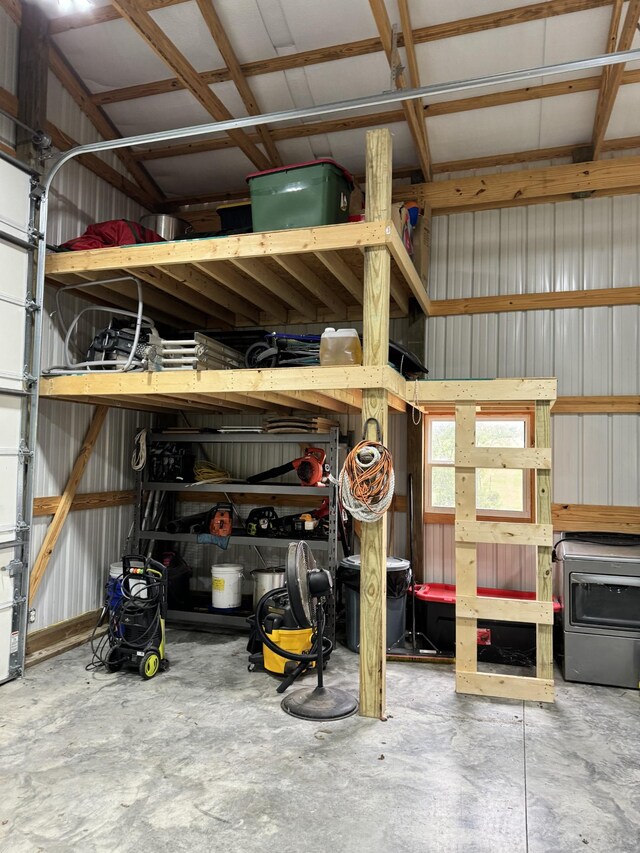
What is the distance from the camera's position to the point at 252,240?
3938mm

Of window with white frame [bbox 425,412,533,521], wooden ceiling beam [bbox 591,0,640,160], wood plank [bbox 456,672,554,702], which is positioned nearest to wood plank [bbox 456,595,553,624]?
wood plank [bbox 456,672,554,702]

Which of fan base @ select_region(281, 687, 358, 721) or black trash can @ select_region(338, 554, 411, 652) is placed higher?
black trash can @ select_region(338, 554, 411, 652)

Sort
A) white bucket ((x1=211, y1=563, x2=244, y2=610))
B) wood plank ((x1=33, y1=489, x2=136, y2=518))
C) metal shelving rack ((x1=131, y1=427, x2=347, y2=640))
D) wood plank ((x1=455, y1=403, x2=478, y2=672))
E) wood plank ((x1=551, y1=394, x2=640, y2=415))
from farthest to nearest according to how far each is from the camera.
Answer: white bucket ((x1=211, y1=563, x2=244, y2=610)) → wood plank ((x1=551, y1=394, x2=640, y2=415)) → metal shelving rack ((x1=131, y1=427, x2=347, y2=640)) → wood plank ((x1=33, y1=489, x2=136, y2=518)) → wood plank ((x1=455, y1=403, x2=478, y2=672))

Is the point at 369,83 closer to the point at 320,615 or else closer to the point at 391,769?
the point at 320,615

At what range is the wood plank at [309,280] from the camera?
4242 millimetres

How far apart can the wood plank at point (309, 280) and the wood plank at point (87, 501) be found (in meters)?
2.75

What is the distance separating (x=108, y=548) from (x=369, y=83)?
489cm

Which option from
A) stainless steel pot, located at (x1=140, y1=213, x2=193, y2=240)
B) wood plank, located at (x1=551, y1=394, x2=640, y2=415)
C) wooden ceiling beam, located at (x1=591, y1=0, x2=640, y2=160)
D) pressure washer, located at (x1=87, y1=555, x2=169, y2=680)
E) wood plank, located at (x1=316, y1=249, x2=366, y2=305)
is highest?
wooden ceiling beam, located at (x1=591, y1=0, x2=640, y2=160)

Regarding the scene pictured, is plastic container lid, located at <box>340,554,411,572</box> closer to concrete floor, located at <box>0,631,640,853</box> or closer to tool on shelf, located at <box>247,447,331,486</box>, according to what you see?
tool on shelf, located at <box>247,447,331,486</box>

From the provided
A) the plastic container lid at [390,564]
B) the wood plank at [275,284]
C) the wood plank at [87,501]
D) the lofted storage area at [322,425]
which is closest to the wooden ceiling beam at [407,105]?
the lofted storage area at [322,425]

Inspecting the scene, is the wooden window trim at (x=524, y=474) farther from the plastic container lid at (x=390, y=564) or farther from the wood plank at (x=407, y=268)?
the wood plank at (x=407, y=268)

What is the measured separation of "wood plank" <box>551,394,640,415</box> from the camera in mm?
5113

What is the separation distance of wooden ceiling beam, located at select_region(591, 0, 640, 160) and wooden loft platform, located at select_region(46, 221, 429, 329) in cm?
195

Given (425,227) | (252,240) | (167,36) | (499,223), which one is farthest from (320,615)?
(167,36)
